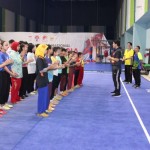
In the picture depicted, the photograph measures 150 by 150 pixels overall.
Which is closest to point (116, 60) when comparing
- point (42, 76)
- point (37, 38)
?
point (42, 76)

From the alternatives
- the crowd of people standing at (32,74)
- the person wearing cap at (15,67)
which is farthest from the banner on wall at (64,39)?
the person wearing cap at (15,67)

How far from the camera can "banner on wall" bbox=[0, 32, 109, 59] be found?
23984 mm

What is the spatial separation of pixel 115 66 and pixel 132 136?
418 centimetres

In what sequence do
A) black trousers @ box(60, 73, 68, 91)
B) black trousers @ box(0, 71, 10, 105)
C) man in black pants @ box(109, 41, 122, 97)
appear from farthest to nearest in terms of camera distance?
black trousers @ box(60, 73, 68, 91), man in black pants @ box(109, 41, 122, 97), black trousers @ box(0, 71, 10, 105)

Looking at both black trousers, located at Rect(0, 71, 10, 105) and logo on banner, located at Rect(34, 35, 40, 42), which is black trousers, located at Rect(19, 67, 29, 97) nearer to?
black trousers, located at Rect(0, 71, 10, 105)

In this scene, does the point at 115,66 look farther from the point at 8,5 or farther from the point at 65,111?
the point at 8,5

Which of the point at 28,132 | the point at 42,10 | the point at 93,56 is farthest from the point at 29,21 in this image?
the point at 28,132

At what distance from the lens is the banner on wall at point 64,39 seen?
23984 millimetres

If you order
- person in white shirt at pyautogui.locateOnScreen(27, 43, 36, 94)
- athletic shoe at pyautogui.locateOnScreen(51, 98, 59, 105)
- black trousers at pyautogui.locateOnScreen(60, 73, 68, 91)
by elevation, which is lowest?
athletic shoe at pyautogui.locateOnScreen(51, 98, 59, 105)

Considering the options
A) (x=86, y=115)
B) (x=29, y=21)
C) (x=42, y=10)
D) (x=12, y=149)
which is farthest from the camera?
(x=42, y=10)

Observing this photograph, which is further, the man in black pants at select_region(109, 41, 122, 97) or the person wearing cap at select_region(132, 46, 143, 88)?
the person wearing cap at select_region(132, 46, 143, 88)

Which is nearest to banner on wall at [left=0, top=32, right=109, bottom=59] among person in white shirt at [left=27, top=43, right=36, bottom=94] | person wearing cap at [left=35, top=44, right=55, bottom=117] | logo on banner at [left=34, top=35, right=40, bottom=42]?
logo on banner at [left=34, top=35, right=40, bottom=42]

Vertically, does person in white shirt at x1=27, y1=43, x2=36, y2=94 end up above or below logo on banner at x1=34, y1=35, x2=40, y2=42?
below

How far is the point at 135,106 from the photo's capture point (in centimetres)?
753
